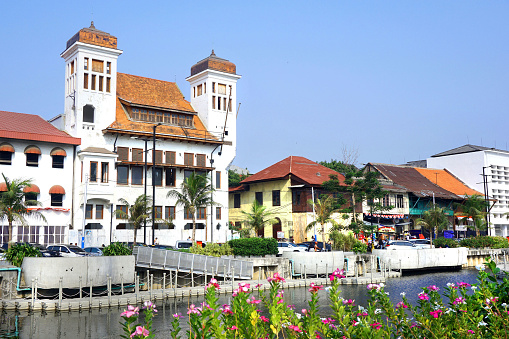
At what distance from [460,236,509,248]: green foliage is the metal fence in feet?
105

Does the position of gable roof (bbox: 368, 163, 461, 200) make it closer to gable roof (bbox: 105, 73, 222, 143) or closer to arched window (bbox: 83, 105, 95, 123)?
gable roof (bbox: 105, 73, 222, 143)

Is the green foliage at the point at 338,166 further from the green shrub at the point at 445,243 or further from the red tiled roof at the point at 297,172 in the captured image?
the green shrub at the point at 445,243

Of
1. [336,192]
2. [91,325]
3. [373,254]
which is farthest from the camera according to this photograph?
[336,192]

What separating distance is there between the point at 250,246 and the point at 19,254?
56.9 feet

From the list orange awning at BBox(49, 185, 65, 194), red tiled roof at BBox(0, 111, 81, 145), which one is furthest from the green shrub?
orange awning at BBox(49, 185, 65, 194)

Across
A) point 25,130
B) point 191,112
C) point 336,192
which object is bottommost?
point 336,192

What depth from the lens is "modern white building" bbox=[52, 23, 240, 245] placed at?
50.5m

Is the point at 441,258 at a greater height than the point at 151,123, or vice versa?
the point at 151,123

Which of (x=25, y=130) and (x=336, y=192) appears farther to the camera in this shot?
(x=336, y=192)

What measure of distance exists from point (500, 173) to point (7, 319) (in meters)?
87.3

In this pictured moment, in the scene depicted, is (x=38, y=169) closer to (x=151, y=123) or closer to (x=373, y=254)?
(x=151, y=123)

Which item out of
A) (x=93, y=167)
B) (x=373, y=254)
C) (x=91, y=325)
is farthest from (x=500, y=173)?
(x=91, y=325)

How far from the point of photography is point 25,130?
48.6m

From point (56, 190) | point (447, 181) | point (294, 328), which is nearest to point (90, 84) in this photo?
point (56, 190)
